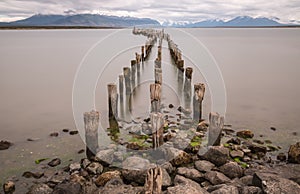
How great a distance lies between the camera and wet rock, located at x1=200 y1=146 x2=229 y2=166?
753 centimetres

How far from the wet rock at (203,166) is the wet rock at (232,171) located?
0.34 meters

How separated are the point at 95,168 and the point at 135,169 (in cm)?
116

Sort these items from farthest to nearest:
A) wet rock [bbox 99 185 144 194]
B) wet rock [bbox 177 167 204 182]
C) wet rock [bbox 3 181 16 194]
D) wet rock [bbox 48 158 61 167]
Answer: wet rock [bbox 48 158 61 167]
wet rock [bbox 177 167 204 182]
wet rock [bbox 3 181 16 194]
wet rock [bbox 99 185 144 194]

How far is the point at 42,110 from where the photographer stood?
44.6ft

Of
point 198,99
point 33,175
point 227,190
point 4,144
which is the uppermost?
point 198,99

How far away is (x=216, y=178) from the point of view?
21.7 ft

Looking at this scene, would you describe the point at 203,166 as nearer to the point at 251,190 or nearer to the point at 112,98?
the point at 251,190

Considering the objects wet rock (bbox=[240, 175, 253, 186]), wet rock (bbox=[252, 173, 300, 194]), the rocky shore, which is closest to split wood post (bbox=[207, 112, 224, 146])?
the rocky shore

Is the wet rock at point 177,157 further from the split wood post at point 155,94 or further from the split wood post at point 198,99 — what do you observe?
the split wood post at point 198,99

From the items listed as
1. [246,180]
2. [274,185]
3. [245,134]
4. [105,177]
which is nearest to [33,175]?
[105,177]

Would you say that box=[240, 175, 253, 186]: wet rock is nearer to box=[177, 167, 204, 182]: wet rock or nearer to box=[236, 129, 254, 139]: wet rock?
box=[177, 167, 204, 182]: wet rock

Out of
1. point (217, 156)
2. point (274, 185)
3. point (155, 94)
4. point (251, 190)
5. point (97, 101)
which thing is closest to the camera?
point (274, 185)

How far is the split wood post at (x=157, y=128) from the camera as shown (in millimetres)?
8078

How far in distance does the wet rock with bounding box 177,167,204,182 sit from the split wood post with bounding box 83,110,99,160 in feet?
8.83
